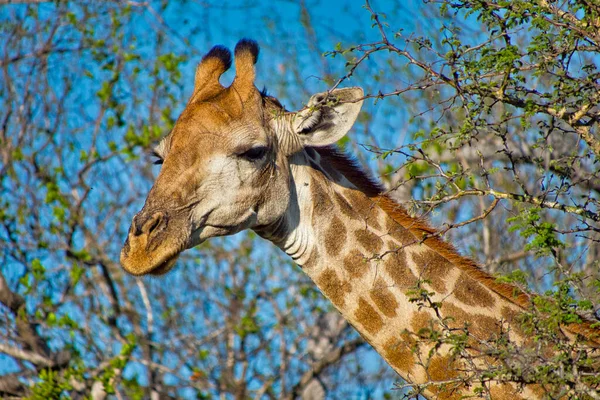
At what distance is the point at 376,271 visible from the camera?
518 centimetres

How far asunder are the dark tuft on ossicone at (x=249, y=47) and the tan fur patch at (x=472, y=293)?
2.10 metres

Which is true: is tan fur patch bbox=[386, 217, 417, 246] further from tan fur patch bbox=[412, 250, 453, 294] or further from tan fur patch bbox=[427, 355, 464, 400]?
tan fur patch bbox=[427, 355, 464, 400]

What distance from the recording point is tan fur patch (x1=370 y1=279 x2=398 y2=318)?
5066mm

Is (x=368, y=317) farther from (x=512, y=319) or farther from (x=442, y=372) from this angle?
(x=512, y=319)

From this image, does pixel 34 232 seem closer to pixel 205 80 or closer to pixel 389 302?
pixel 205 80

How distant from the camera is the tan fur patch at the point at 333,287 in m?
5.19

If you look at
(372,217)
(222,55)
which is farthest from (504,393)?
(222,55)

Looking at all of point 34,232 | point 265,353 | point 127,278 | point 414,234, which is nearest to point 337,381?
point 265,353

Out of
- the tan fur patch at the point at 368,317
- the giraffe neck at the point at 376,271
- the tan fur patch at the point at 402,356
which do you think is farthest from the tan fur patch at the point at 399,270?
the tan fur patch at the point at 402,356

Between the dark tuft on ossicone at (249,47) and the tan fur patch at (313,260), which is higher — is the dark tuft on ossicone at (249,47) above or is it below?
above

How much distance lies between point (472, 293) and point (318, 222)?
1.06 meters

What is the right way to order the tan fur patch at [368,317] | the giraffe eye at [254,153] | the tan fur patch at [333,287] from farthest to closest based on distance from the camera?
the giraffe eye at [254,153] → the tan fur patch at [333,287] → the tan fur patch at [368,317]

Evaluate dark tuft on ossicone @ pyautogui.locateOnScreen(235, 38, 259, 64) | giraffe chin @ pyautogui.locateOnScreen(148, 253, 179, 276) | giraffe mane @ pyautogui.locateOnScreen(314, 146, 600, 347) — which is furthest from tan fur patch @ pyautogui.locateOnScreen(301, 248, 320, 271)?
dark tuft on ossicone @ pyautogui.locateOnScreen(235, 38, 259, 64)

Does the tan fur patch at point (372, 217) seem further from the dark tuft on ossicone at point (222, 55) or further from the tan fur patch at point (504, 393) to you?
the dark tuft on ossicone at point (222, 55)
